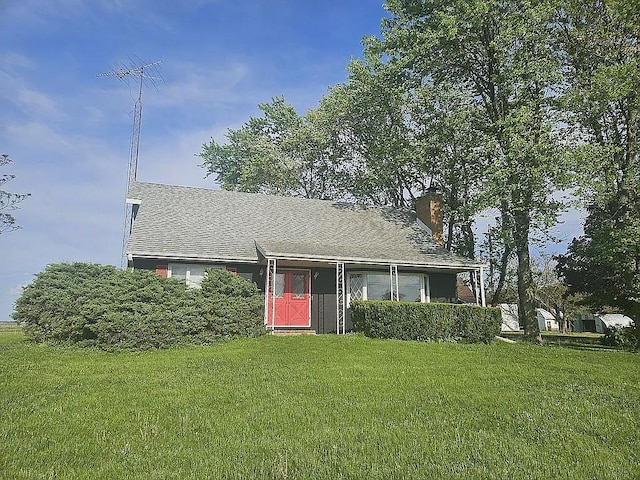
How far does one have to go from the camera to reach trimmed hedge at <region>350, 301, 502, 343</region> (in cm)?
1494

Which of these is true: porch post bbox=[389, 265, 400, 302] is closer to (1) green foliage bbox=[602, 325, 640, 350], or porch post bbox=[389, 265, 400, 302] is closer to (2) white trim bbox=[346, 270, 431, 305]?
(2) white trim bbox=[346, 270, 431, 305]

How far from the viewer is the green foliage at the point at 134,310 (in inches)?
477

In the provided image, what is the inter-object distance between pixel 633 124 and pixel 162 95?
20.2 meters

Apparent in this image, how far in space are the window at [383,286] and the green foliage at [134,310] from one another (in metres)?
4.96

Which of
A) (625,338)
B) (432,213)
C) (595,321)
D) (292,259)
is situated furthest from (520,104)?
(595,321)

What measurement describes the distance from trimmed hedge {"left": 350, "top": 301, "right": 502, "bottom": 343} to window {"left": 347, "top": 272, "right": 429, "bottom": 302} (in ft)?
9.04

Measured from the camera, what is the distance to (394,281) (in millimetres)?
19094

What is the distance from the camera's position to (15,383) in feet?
24.8

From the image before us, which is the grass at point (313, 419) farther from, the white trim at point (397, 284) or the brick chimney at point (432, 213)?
the brick chimney at point (432, 213)

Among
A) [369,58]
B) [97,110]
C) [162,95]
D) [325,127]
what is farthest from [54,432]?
[325,127]

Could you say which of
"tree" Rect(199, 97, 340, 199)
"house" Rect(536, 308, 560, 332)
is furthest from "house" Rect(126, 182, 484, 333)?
"house" Rect(536, 308, 560, 332)

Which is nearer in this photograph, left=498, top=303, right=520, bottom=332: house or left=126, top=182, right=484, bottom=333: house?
left=126, top=182, right=484, bottom=333: house

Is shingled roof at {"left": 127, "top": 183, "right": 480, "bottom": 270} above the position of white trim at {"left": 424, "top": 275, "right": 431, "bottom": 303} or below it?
above

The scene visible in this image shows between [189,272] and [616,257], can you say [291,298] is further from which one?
[616,257]
